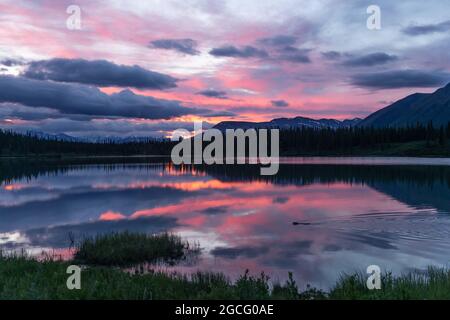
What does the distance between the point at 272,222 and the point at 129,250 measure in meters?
16.6

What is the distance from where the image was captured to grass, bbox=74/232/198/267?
22.7 meters

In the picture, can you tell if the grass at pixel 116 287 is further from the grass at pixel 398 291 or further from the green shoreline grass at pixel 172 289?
the grass at pixel 398 291

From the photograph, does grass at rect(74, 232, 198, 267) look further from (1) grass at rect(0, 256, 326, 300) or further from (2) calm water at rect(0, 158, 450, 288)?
(1) grass at rect(0, 256, 326, 300)

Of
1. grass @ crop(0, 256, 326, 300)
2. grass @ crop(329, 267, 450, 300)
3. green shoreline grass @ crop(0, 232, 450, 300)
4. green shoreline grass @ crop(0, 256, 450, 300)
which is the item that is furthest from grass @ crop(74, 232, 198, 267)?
grass @ crop(329, 267, 450, 300)

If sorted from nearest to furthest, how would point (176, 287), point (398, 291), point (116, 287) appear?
point (398, 291) → point (116, 287) → point (176, 287)

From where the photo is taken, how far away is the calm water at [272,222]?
2250 centimetres

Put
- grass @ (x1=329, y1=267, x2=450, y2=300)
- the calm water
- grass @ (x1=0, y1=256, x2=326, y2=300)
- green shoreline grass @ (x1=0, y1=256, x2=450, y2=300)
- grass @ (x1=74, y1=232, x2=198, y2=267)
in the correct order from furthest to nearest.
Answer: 1. grass @ (x1=74, y1=232, x2=198, y2=267)
2. the calm water
3. grass @ (x1=0, y1=256, x2=326, y2=300)
4. green shoreline grass @ (x1=0, y1=256, x2=450, y2=300)
5. grass @ (x1=329, y1=267, x2=450, y2=300)

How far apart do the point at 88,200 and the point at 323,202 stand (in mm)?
32235

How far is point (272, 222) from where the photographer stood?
36562mm

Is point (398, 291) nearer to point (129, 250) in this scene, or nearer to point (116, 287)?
point (116, 287)

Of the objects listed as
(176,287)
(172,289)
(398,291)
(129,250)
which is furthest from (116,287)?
(398,291)

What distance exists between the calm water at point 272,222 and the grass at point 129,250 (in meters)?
1.96

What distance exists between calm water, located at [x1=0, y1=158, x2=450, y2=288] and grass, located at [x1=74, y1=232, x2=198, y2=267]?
6.43ft
